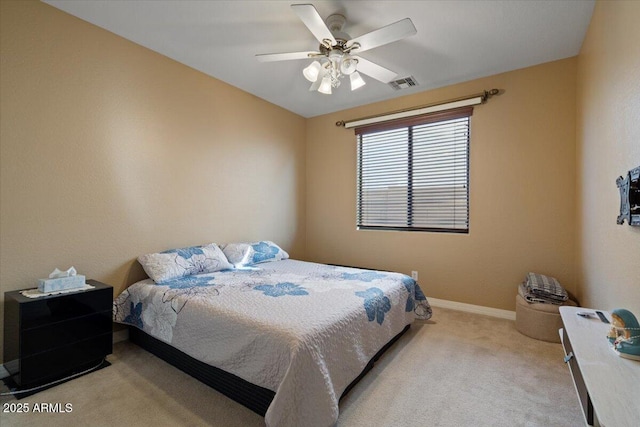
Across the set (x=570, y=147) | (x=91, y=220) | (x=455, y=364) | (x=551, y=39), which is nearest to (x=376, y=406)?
(x=455, y=364)

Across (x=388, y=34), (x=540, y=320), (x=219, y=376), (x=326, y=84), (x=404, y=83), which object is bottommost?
(x=219, y=376)

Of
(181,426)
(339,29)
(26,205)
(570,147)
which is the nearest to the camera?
(181,426)

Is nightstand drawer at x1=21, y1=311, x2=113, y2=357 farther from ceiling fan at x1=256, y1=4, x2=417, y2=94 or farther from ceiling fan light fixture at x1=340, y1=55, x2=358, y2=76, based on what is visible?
ceiling fan light fixture at x1=340, y1=55, x2=358, y2=76

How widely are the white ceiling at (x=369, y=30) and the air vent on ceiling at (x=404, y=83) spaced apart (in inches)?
2.2

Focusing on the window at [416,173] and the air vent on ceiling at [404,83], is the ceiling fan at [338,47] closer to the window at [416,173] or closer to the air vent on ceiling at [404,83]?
the air vent on ceiling at [404,83]

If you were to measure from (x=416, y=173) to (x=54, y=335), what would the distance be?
3730 mm

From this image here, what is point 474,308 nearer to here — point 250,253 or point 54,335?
point 250,253

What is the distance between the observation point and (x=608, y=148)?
1846 mm

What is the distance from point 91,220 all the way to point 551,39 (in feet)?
13.7

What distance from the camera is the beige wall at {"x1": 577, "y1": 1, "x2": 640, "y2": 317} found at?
146 cm

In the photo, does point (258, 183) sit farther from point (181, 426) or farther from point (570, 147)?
point (570, 147)

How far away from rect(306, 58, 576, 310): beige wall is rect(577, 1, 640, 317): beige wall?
203 mm

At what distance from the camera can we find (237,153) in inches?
140

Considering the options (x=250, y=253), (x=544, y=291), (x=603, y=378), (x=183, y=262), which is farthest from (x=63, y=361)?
(x=544, y=291)
